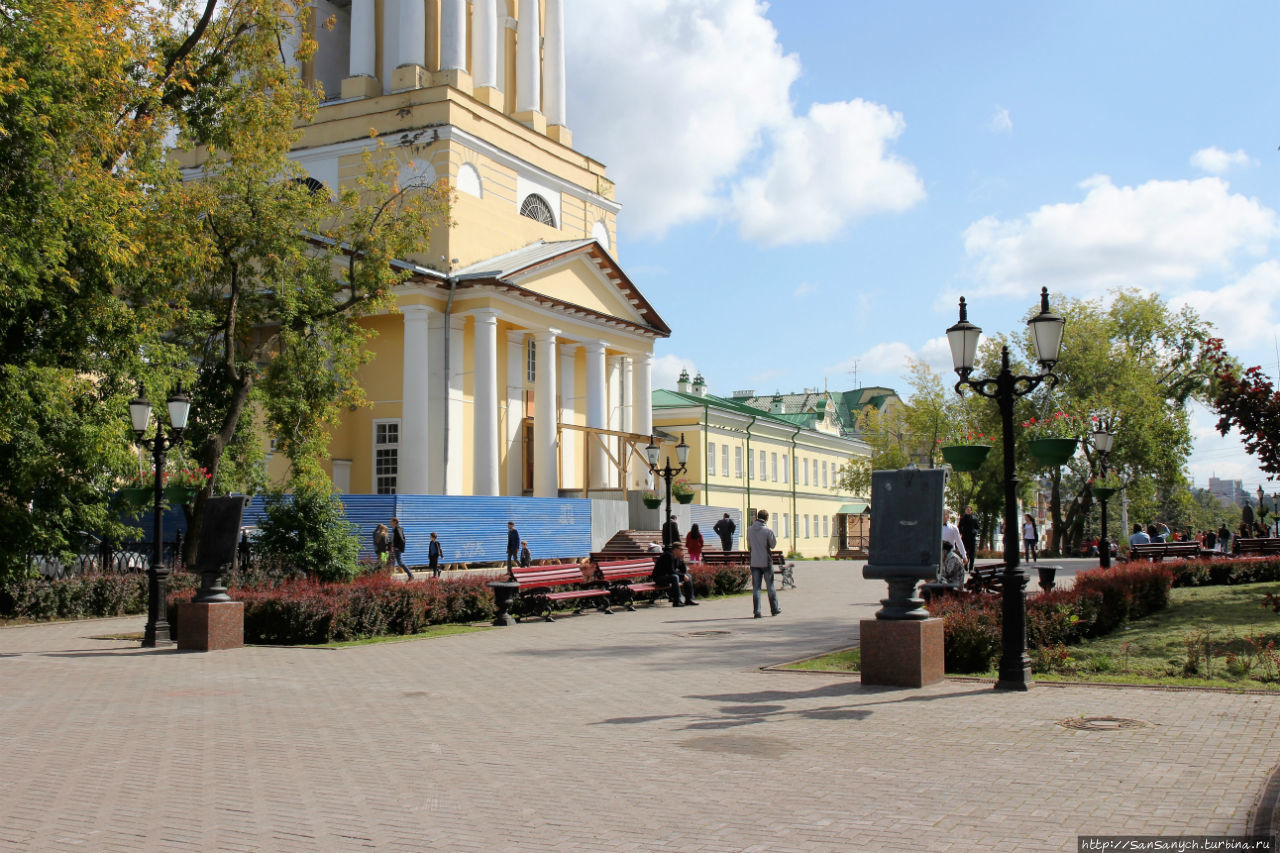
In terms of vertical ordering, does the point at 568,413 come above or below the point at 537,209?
below

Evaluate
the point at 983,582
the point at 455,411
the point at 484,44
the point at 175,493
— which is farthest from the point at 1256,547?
the point at 484,44

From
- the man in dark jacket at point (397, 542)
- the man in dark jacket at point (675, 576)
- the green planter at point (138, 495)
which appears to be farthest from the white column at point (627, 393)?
Result: the green planter at point (138, 495)

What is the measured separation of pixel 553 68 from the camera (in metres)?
47.6

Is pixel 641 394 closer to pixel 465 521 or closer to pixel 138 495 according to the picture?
pixel 465 521

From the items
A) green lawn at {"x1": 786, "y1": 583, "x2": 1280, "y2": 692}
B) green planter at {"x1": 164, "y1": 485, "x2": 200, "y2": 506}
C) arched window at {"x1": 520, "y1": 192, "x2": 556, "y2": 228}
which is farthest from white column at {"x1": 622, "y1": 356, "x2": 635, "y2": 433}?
green lawn at {"x1": 786, "y1": 583, "x2": 1280, "y2": 692}

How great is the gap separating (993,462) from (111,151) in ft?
142

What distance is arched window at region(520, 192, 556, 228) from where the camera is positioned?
43156 millimetres

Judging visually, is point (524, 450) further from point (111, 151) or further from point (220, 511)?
point (220, 511)

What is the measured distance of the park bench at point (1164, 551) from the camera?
25.2 metres

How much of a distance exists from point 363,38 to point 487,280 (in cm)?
1340

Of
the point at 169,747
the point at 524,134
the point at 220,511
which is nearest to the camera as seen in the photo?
the point at 169,747

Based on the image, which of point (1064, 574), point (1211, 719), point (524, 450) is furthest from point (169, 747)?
point (524, 450)

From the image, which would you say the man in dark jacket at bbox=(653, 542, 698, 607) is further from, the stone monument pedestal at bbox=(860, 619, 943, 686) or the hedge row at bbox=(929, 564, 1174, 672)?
the stone monument pedestal at bbox=(860, 619, 943, 686)

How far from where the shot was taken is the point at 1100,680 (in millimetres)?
10211
